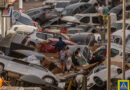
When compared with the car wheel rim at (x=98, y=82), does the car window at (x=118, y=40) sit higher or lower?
Result: lower

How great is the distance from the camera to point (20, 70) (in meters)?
22.6

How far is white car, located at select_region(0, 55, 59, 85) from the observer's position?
2255 cm

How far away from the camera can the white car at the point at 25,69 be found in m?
22.5

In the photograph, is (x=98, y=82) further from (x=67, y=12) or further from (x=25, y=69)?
(x=67, y=12)

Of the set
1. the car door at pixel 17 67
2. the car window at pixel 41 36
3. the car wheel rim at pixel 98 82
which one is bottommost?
the car window at pixel 41 36

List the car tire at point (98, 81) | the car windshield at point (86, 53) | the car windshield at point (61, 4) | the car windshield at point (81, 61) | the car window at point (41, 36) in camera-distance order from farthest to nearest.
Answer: the car windshield at point (61, 4) < the car window at point (41, 36) < the car windshield at point (86, 53) < the car windshield at point (81, 61) < the car tire at point (98, 81)

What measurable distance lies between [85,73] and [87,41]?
737cm

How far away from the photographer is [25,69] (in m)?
22.9

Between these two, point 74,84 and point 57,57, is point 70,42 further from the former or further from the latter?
point 74,84

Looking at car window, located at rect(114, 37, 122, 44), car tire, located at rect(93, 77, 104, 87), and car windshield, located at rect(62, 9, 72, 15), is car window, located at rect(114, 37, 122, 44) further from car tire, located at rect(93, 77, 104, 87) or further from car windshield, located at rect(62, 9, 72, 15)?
car windshield, located at rect(62, 9, 72, 15)

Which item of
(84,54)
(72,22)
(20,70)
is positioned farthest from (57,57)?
(72,22)

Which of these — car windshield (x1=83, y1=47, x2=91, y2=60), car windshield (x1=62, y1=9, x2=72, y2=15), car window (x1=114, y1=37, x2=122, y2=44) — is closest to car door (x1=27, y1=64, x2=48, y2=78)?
car windshield (x1=83, y1=47, x2=91, y2=60)

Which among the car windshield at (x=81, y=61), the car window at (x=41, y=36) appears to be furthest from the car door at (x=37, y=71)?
the car window at (x=41, y=36)

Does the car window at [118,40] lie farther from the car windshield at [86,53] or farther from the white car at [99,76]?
the white car at [99,76]
